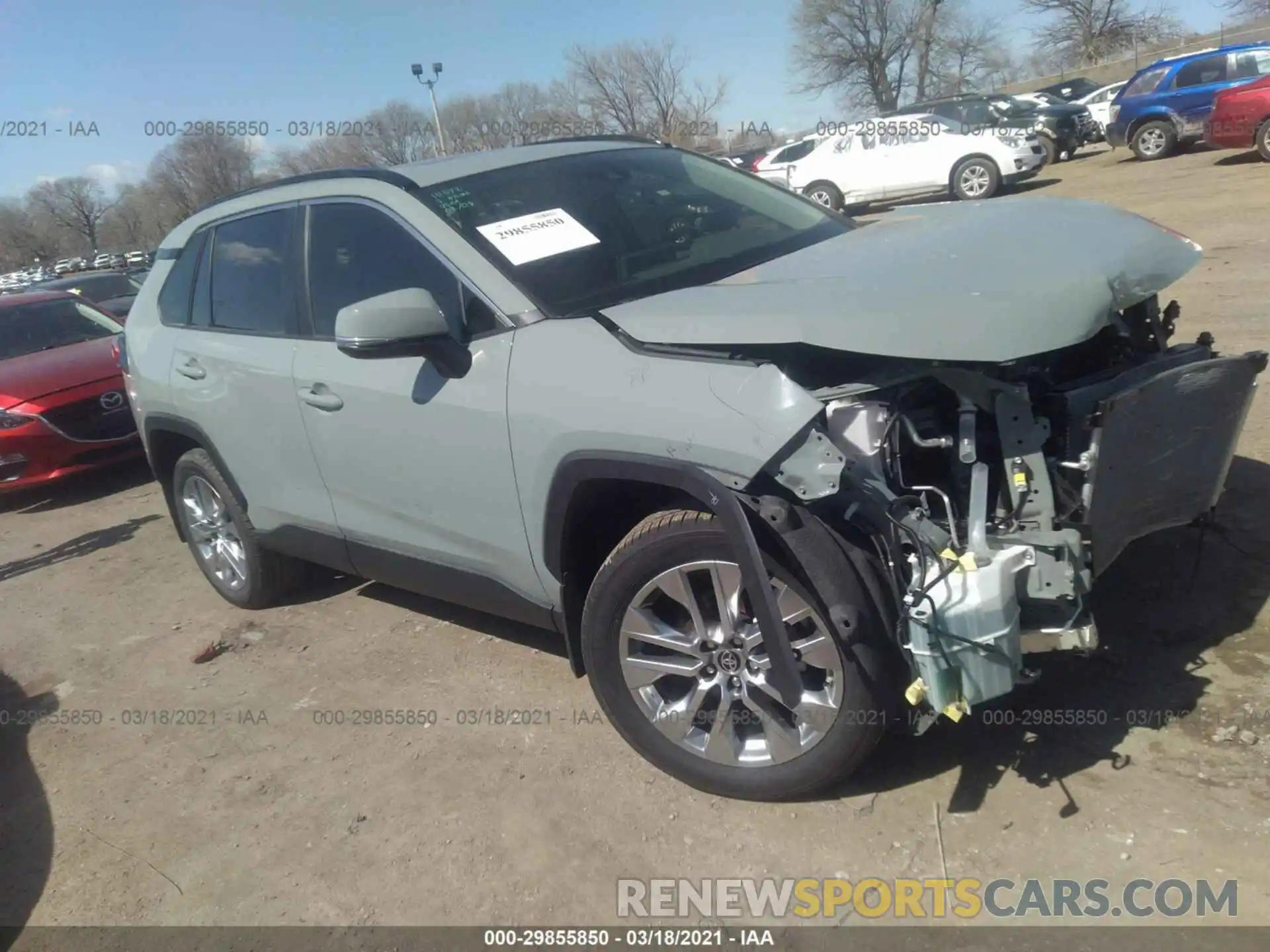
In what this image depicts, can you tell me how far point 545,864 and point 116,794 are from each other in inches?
70.9

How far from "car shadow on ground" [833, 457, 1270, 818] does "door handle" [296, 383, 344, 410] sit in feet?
7.03

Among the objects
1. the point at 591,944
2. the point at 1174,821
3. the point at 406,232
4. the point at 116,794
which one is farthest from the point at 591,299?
the point at 116,794

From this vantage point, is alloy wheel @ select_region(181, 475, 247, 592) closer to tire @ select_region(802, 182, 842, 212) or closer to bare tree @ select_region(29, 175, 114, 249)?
tire @ select_region(802, 182, 842, 212)

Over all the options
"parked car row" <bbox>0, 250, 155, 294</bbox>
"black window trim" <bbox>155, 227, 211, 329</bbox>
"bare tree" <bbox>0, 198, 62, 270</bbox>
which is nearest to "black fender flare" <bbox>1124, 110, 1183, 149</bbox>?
"black window trim" <bbox>155, 227, 211, 329</bbox>

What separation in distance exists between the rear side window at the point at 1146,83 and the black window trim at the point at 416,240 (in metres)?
18.0

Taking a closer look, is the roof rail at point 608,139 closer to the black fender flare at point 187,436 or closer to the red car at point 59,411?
the black fender flare at point 187,436

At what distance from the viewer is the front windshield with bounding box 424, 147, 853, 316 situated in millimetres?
3172

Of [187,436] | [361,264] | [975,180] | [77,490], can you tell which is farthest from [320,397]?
[975,180]

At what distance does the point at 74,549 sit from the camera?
21.3ft

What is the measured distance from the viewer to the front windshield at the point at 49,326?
846cm

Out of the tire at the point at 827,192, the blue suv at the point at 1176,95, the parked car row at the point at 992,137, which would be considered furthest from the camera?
the tire at the point at 827,192

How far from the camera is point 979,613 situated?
7.79 feet

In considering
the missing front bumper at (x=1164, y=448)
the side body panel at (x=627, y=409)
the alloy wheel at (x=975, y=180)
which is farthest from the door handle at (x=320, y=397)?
the alloy wheel at (x=975, y=180)

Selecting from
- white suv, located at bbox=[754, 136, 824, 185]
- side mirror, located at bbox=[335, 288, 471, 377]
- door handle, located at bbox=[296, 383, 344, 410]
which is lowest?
door handle, located at bbox=[296, 383, 344, 410]
